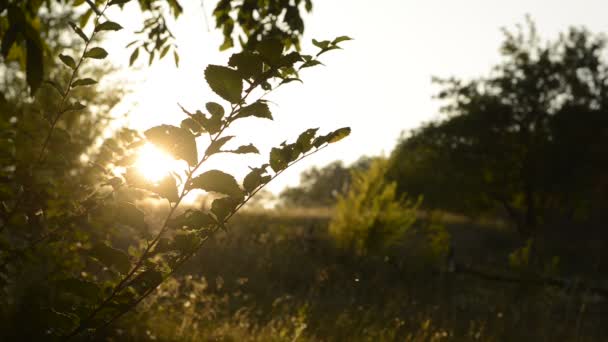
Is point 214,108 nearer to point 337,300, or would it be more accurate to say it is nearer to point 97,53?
point 97,53

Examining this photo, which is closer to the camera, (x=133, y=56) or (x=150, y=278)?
(x=150, y=278)

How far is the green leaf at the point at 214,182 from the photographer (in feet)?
4.60

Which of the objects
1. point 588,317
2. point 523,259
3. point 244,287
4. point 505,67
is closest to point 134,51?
point 244,287

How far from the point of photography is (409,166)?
2678cm

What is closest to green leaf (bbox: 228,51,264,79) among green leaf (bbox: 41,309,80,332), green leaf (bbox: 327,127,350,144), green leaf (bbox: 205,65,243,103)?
green leaf (bbox: 205,65,243,103)

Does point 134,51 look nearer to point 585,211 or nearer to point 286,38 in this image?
point 286,38

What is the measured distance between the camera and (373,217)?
29.6ft

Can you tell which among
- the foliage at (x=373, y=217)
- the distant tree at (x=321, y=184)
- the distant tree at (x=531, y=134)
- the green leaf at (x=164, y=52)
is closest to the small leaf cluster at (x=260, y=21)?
the green leaf at (x=164, y=52)

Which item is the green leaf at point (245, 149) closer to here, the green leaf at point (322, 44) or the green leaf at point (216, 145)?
the green leaf at point (216, 145)

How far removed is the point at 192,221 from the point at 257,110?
35 cm

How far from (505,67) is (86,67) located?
14.4 metres

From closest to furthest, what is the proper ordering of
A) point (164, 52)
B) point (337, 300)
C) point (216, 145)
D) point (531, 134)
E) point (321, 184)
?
point (216, 145), point (164, 52), point (337, 300), point (531, 134), point (321, 184)

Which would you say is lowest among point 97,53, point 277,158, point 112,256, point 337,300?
point 337,300

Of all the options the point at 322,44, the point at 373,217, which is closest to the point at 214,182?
the point at 322,44
